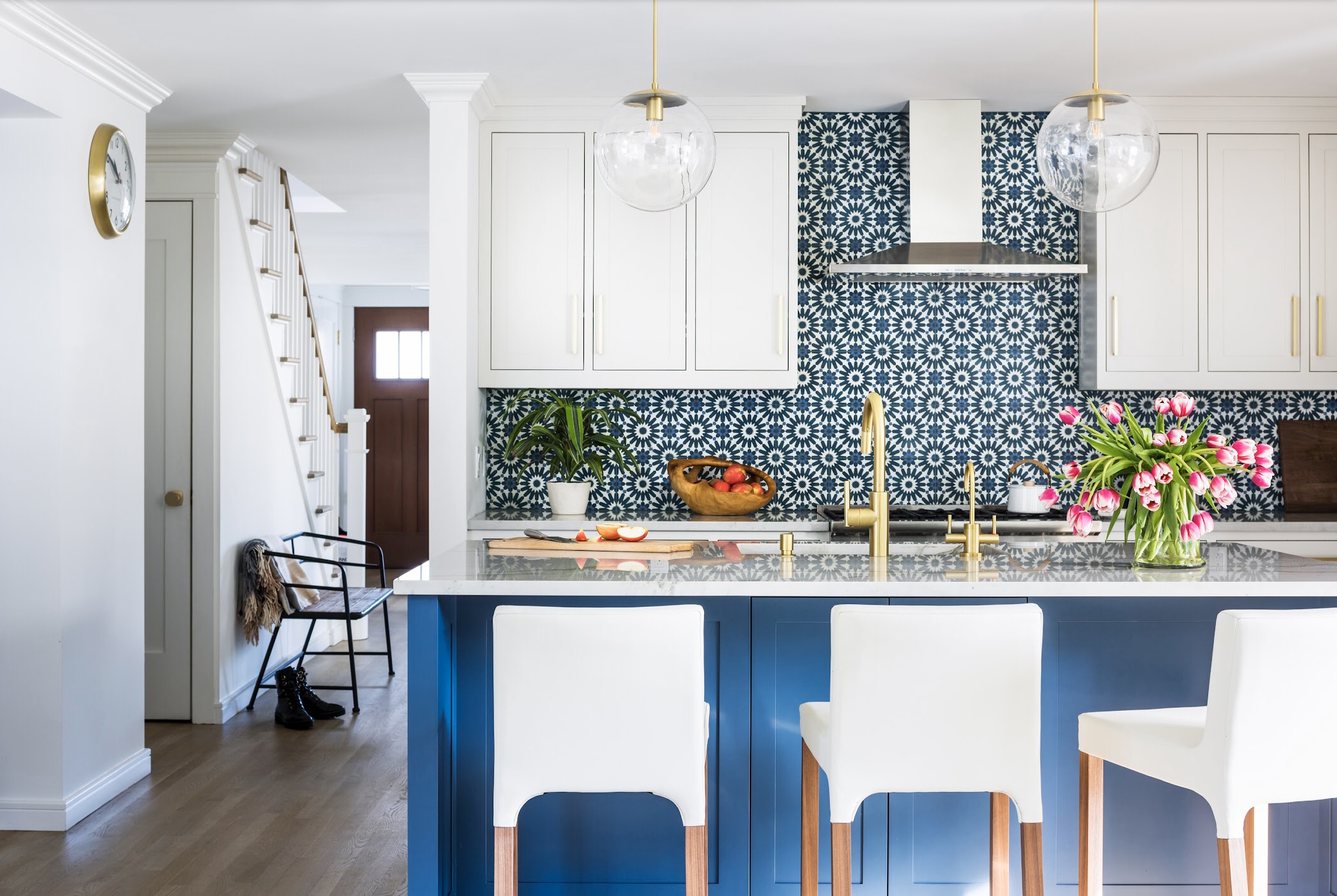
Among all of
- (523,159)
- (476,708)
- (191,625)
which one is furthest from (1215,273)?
(191,625)

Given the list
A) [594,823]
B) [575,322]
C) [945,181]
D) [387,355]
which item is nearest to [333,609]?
[575,322]

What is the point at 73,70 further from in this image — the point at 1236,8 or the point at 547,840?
the point at 1236,8

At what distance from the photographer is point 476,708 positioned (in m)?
2.38

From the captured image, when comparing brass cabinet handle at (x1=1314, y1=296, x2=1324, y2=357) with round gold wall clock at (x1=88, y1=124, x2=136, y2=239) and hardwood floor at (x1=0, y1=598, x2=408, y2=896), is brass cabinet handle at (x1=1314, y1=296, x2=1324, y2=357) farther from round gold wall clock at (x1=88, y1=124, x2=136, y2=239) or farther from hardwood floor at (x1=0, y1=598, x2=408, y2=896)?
round gold wall clock at (x1=88, y1=124, x2=136, y2=239)

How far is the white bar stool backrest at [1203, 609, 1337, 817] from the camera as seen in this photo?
1779 millimetres

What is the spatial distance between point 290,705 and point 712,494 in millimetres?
1945

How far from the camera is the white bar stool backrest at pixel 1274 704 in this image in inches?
70.1

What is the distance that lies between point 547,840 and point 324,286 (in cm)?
750

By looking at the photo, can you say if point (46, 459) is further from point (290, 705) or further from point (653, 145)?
point (653, 145)

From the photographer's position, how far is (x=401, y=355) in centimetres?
902

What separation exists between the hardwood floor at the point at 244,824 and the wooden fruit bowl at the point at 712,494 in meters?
1.45

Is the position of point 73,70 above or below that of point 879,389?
above

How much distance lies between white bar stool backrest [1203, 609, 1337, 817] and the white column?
2.58 meters

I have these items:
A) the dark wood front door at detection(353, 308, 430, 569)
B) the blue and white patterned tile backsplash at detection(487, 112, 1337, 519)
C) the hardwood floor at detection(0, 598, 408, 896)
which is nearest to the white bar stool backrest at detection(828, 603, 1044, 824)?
the hardwood floor at detection(0, 598, 408, 896)
